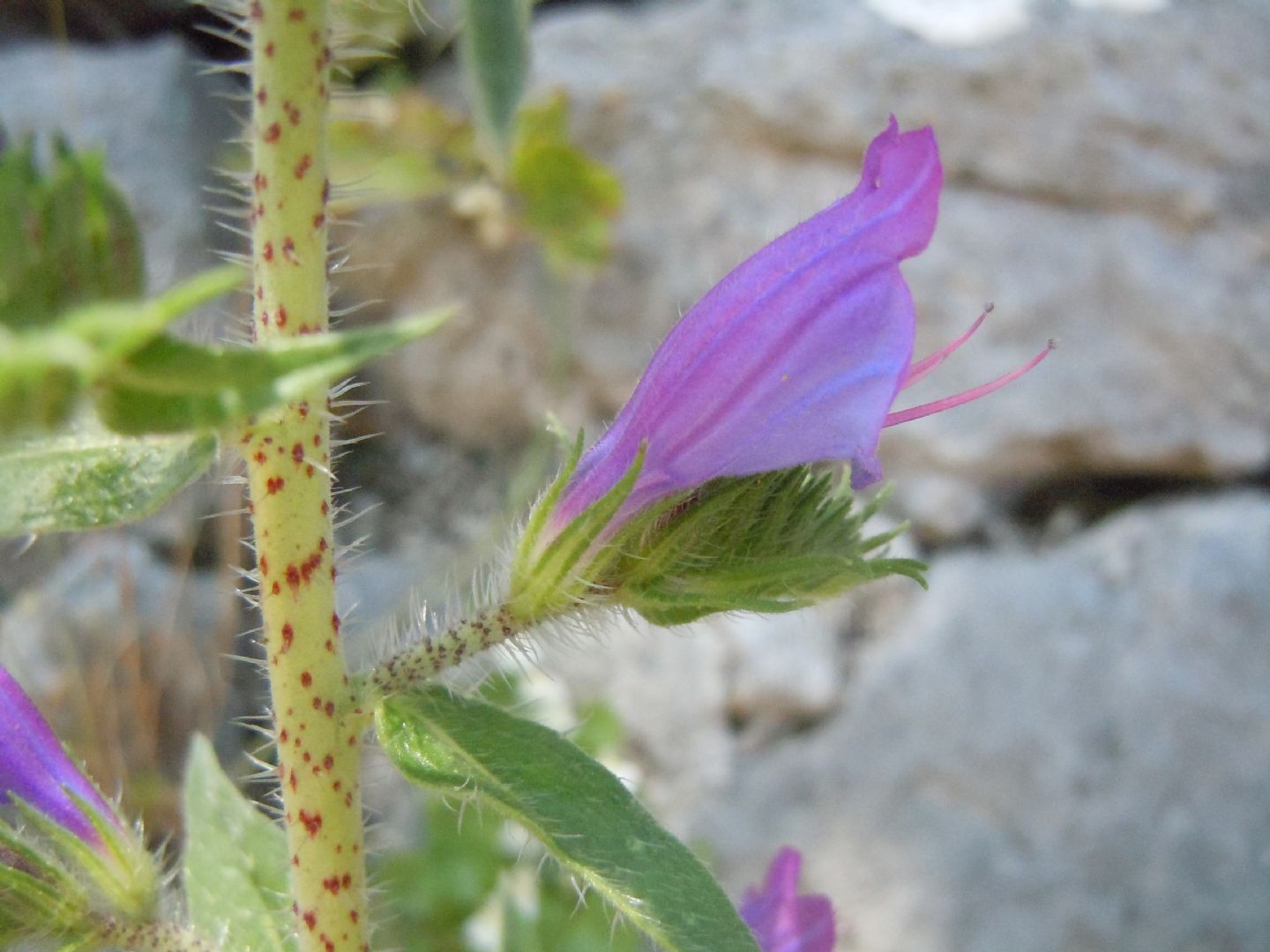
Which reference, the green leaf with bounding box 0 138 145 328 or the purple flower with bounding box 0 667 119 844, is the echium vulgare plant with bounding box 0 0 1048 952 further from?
the green leaf with bounding box 0 138 145 328

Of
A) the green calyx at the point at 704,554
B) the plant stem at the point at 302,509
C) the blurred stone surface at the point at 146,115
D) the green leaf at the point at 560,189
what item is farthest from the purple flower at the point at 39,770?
the blurred stone surface at the point at 146,115

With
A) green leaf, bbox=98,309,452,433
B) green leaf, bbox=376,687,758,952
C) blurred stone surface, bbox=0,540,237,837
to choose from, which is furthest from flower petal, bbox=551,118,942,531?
blurred stone surface, bbox=0,540,237,837

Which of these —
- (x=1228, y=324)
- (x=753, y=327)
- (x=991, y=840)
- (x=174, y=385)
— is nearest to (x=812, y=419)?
(x=753, y=327)

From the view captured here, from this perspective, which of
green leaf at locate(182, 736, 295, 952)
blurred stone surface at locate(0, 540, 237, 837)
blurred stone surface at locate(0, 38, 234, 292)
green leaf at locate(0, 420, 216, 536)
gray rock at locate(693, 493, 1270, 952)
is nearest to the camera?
green leaf at locate(0, 420, 216, 536)

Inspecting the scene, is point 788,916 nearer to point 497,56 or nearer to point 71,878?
point 71,878

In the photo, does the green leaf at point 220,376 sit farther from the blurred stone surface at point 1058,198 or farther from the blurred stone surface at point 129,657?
the blurred stone surface at point 1058,198

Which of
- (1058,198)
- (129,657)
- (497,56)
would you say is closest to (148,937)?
(497,56)
